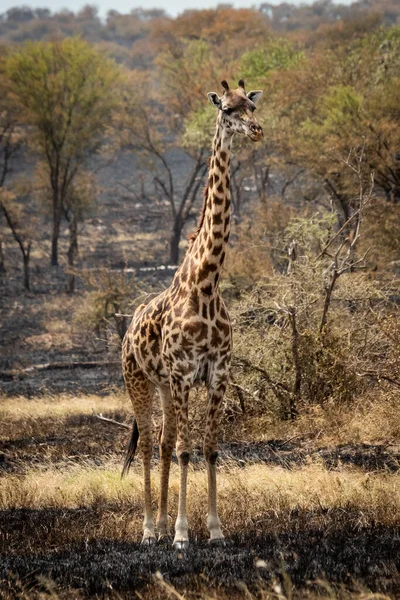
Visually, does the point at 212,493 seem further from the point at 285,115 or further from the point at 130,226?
the point at 130,226

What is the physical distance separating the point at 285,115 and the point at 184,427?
30344 millimetres

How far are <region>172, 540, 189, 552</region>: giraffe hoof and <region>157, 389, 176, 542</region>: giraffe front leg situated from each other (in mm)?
649

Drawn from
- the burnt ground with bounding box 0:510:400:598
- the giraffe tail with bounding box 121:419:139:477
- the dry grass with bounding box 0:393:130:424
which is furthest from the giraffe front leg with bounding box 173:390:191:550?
the dry grass with bounding box 0:393:130:424

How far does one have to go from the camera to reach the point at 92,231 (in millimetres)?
47312

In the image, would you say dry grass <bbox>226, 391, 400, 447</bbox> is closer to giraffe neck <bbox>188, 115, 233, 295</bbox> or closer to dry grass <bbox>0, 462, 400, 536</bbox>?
dry grass <bbox>0, 462, 400, 536</bbox>

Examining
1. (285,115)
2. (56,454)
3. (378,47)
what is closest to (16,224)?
(285,115)

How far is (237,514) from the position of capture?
756cm

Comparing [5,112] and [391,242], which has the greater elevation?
[5,112]

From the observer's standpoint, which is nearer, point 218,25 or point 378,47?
point 378,47

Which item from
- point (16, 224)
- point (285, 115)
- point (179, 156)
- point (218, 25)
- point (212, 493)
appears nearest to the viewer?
point (212, 493)

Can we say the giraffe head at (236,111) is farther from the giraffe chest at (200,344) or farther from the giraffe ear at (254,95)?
the giraffe chest at (200,344)

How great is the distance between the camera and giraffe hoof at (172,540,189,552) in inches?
265

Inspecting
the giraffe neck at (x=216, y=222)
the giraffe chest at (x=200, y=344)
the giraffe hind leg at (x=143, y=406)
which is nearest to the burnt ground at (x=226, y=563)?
the giraffe hind leg at (x=143, y=406)

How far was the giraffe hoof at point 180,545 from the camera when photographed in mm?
6734
